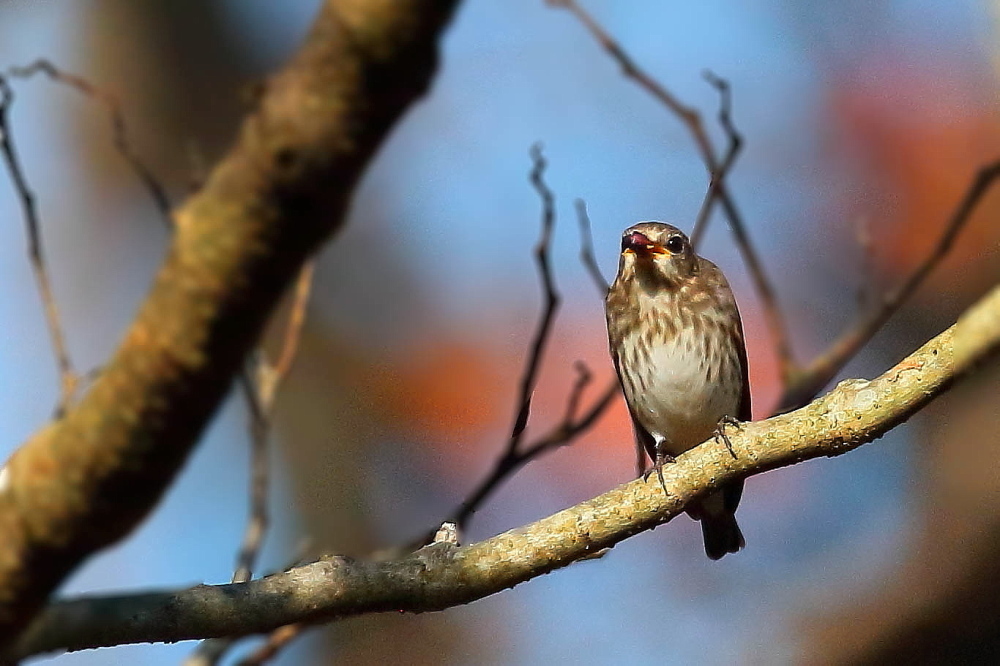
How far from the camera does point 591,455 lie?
6574mm

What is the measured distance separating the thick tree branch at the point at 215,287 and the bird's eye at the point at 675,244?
3.79 metres

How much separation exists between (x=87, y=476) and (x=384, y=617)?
5.29 meters

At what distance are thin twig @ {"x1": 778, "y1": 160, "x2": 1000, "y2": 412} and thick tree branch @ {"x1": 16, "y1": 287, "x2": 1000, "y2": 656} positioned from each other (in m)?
0.61

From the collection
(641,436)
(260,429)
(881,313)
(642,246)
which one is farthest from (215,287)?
(641,436)

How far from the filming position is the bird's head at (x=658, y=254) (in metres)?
4.87

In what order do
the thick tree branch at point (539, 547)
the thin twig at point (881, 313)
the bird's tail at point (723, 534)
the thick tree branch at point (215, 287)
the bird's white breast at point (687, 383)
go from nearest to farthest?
the thick tree branch at point (215, 287) < the thick tree branch at point (539, 547) < the thin twig at point (881, 313) < the bird's white breast at point (687, 383) < the bird's tail at point (723, 534)

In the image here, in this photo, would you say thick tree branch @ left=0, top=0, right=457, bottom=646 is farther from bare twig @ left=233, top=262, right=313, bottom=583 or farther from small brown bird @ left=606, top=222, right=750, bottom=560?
small brown bird @ left=606, top=222, right=750, bottom=560

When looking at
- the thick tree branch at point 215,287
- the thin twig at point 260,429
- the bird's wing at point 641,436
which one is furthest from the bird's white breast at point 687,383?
the thick tree branch at point 215,287

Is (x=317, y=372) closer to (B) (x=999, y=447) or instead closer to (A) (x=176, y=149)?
(A) (x=176, y=149)

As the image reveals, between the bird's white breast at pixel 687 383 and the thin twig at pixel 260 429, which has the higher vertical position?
the bird's white breast at pixel 687 383

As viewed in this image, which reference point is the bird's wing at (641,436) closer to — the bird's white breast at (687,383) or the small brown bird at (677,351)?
the small brown bird at (677,351)

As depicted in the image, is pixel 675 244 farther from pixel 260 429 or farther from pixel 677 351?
pixel 260 429

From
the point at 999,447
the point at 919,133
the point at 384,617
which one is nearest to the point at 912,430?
the point at 999,447

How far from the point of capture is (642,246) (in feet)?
16.1
